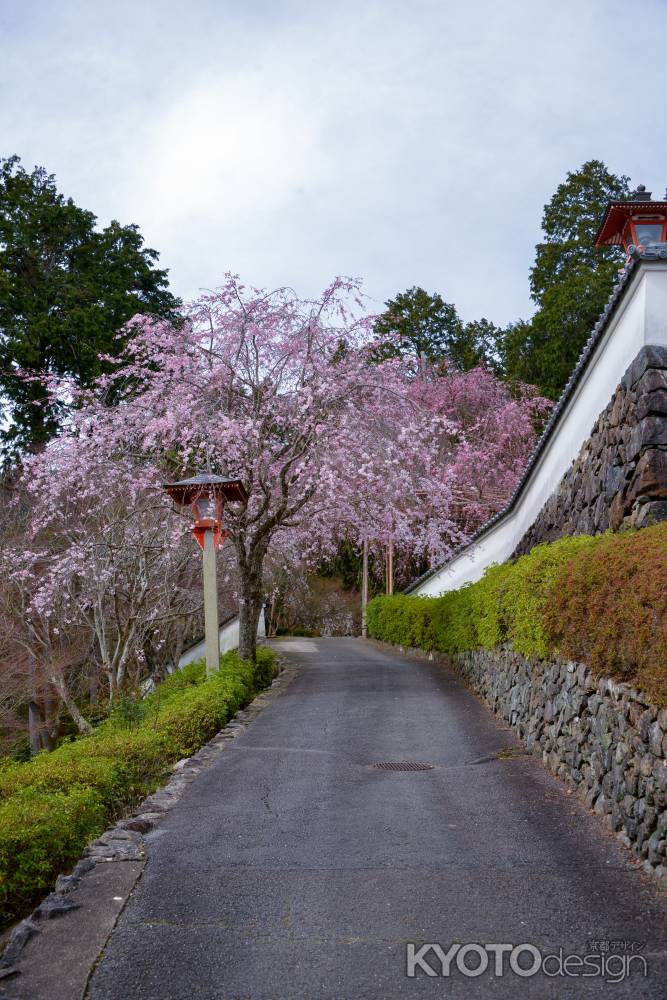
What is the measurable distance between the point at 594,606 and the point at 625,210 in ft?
25.3

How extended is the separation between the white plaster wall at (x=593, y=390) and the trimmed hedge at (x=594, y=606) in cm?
204

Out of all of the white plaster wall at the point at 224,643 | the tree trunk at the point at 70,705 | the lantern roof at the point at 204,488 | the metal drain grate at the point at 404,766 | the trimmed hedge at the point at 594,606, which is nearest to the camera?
the trimmed hedge at the point at 594,606

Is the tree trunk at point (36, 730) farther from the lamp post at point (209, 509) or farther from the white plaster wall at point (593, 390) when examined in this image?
the white plaster wall at point (593, 390)

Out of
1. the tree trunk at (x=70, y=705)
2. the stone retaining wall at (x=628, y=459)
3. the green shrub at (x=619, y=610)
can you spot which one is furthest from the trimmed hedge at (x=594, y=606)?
the tree trunk at (x=70, y=705)

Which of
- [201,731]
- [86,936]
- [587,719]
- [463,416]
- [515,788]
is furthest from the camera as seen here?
[463,416]

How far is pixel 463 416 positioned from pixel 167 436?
15.9 m

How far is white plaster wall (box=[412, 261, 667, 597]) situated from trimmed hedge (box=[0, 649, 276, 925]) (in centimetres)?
553

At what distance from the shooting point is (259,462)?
1337 cm

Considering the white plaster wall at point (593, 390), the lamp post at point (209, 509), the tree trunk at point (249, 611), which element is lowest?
the tree trunk at point (249, 611)

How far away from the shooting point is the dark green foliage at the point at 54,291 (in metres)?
21.2

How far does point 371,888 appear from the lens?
15.1 feet

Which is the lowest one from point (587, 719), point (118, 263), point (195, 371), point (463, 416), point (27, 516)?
point (587, 719)

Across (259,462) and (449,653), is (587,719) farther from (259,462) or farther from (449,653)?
(449,653)

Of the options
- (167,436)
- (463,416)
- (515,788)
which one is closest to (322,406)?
(167,436)
